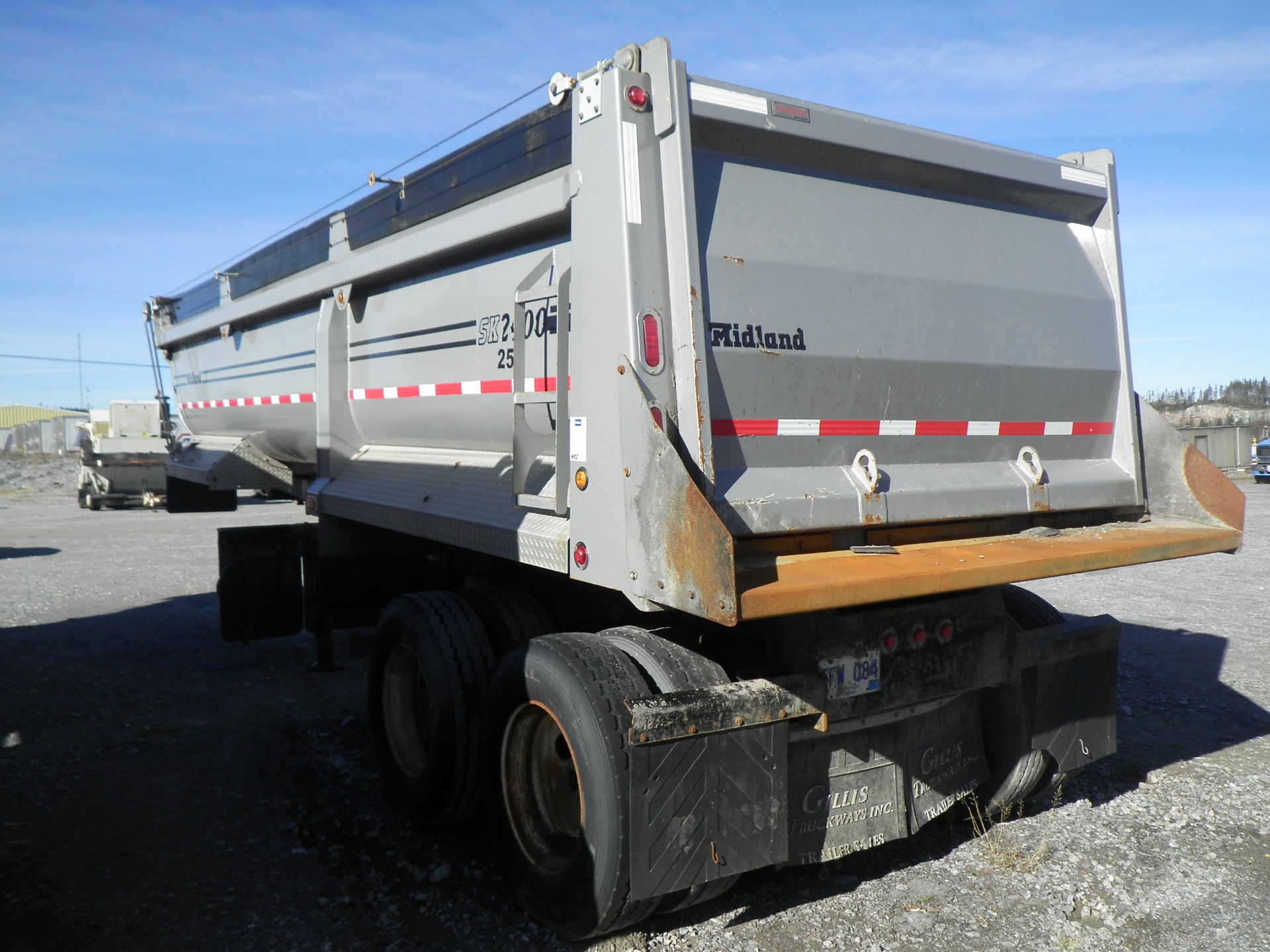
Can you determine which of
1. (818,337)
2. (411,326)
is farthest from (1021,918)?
(411,326)

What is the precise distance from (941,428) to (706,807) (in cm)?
170

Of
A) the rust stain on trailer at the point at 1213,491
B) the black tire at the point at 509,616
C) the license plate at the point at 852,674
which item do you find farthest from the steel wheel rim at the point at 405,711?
A: the rust stain on trailer at the point at 1213,491

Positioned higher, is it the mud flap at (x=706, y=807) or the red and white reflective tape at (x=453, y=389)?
the red and white reflective tape at (x=453, y=389)

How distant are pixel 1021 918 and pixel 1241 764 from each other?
230 centimetres

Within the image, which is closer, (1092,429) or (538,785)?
(538,785)

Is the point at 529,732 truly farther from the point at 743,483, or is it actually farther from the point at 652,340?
the point at 652,340

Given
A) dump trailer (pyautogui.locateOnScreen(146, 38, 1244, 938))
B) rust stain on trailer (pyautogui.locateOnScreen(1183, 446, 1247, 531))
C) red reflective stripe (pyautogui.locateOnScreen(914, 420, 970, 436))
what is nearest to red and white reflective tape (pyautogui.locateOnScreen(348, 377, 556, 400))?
dump trailer (pyautogui.locateOnScreen(146, 38, 1244, 938))

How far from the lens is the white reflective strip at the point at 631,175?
3004 millimetres

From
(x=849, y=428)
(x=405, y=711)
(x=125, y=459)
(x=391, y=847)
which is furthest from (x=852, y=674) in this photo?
(x=125, y=459)

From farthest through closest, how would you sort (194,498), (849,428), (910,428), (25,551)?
(25,551)
(194,498)
(910,428)
(849,428)

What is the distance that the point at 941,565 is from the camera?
299 centimetres

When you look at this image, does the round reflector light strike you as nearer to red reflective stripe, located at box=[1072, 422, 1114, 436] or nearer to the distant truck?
red reflective stripe, located at box=[1072, 422, 1114, 436]

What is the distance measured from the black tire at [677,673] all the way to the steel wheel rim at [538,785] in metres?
0.50

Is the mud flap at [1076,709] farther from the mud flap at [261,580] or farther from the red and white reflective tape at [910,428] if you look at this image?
the mud flap at [261,580]
